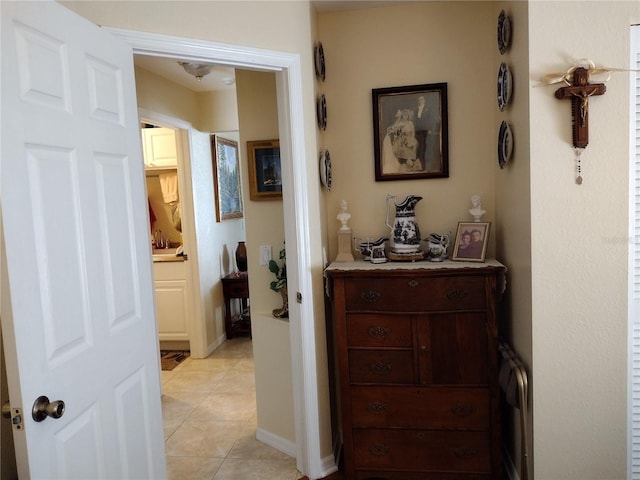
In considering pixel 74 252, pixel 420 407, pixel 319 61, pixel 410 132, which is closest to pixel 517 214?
pixel 410 132

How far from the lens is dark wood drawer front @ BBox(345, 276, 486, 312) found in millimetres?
2191

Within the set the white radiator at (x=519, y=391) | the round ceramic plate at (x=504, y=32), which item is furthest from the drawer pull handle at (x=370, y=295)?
the round ceramic plate at (x=504, y=32)

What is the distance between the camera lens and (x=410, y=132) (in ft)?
8.58

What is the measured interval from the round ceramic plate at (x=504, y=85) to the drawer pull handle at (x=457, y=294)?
934 mm

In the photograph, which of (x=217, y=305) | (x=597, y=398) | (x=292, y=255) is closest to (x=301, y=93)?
(x=292, y=255)

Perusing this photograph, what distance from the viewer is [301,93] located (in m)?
2.29

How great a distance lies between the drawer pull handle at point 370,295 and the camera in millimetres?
2254

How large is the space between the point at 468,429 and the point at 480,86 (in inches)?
70.7

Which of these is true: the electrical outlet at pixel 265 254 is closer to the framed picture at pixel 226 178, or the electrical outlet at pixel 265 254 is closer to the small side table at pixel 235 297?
the small side table at pixel 235 297

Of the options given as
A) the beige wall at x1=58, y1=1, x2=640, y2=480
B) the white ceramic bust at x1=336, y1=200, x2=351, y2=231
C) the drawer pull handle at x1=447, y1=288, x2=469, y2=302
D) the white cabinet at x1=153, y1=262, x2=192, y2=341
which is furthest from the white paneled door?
the white cabinet at x1=153, y1=262, x2=192, y2=341

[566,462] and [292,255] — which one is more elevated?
[292,255]

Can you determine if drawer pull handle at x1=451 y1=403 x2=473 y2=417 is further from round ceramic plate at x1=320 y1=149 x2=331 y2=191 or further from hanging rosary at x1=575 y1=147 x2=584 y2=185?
round ceramic plate at x1=320 y1=149 x2=331 y2=191

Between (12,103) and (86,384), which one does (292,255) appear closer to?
(86,384)

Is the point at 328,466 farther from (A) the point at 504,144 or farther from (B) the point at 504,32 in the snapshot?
(B) the point at 504,32
